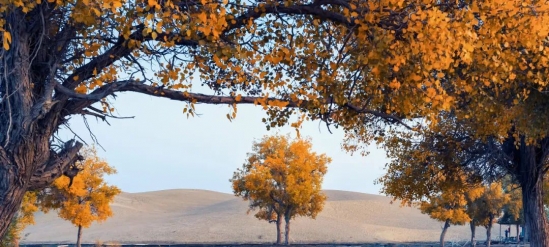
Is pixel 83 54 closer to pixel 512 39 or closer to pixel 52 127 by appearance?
pixel 52 127

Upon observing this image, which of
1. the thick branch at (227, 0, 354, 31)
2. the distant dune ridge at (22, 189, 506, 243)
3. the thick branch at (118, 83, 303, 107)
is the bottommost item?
the distant dune ridge at (22, 189, 506, 243)

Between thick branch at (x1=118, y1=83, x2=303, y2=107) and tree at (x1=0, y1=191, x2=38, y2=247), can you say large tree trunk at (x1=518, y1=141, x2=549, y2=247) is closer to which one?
thick branch at (x1=118, y1=83, x2=303, y2=107)

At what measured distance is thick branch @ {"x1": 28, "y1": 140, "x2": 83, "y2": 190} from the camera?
→ 8062mm

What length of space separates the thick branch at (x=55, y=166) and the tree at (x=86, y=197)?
33.1 m

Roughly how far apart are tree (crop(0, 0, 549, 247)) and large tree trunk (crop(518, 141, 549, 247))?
24.7ft

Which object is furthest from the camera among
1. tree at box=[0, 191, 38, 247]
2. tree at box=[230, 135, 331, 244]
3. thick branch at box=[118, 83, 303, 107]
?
tree at box=[230, 135, 331, 244]

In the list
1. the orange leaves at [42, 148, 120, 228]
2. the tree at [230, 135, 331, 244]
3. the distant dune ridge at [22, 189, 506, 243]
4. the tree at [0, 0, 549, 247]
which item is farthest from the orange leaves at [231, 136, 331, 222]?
the tree at [0, 0, 549, 247]

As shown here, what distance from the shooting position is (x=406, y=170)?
1891cm

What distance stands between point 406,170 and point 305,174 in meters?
36.9

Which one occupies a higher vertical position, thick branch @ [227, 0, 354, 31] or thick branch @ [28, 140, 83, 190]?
thick branch @ [227, 0, 354, 31]

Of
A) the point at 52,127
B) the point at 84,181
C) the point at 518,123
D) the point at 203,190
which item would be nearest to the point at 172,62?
the point at 52,127

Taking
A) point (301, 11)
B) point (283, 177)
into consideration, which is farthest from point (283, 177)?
point (301, 11)

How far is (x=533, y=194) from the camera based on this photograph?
54.9 ft

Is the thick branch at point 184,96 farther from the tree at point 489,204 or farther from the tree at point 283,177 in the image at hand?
the tree at point 489,204
